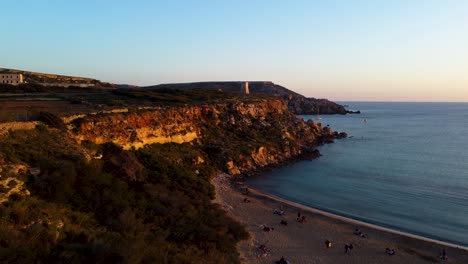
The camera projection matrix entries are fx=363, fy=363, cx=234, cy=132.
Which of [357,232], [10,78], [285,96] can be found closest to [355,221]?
[357,232]

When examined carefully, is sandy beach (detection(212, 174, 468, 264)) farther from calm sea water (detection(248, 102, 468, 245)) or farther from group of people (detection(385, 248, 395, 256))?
calm sea water (detection(248, 102, 468, 245))

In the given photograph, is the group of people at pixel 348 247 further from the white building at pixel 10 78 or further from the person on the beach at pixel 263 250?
the white building at pixel 10 78

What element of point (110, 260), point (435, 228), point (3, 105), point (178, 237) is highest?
point (3, 105)

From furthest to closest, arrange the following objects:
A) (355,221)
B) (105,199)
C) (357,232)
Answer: (355,221), (357,232), (105,199)

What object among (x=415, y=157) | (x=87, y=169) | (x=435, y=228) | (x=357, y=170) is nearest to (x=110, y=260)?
(x=87, y=169)

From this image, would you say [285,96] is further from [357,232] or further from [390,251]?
[390,251]

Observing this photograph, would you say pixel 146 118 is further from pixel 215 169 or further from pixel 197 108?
pixel 197 108
